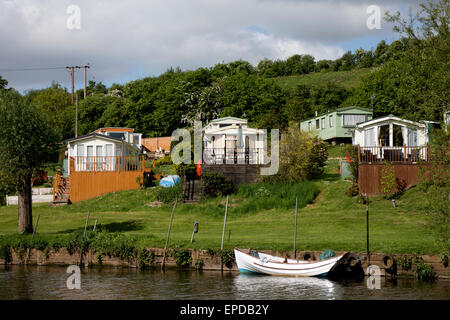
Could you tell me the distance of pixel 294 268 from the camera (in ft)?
85.5

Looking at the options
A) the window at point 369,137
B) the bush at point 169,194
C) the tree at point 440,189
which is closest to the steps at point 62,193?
the bush at point 169,194

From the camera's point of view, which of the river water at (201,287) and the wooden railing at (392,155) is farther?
the wooden railing at (392,155)

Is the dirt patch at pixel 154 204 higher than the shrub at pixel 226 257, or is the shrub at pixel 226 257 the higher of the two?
the dirt patch at pixel 154 204

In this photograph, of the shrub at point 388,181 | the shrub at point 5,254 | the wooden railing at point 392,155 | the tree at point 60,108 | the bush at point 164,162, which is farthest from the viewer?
the tree at point 60,108

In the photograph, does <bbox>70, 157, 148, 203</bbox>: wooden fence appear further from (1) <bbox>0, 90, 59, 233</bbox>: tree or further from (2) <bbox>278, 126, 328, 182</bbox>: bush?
(1) <bbox>0, 90, 59, 233</bbox>: tree

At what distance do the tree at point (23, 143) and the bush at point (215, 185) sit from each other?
13.2 meters

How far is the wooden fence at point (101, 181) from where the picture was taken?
1954 inches

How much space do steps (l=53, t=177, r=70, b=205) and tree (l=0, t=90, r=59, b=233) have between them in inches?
550

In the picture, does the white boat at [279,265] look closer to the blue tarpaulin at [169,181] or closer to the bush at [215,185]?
the bush at [215,185]

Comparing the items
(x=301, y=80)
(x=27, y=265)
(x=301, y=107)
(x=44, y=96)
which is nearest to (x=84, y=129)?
(x=44, y=96)

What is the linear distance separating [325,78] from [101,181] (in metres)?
83.8

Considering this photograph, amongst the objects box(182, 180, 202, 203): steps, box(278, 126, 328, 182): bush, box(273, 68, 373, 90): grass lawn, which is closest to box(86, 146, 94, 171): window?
box(182, 180, 202, 203): steps

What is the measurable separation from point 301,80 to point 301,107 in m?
51.8
